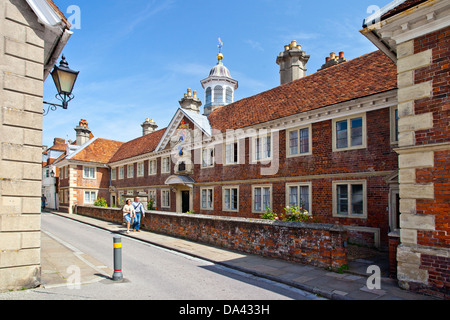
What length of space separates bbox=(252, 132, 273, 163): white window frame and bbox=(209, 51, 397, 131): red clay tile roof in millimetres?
895

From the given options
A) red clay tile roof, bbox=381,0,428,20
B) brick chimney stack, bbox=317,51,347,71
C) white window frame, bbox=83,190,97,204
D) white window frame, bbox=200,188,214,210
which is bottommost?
white window frame, bbox=83,190,97,204

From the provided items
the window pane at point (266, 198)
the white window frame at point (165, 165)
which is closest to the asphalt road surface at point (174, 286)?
the window pane at point (266, 198)

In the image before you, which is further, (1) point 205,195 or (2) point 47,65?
(1) point 205,195

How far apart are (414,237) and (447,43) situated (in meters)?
4.31

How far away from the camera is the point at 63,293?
6.54 metres

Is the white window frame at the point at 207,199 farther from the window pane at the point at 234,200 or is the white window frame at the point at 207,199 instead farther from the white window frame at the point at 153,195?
the white window frame at the point at 153,195

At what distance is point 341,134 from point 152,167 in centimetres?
1945

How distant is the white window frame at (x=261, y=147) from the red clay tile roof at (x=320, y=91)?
0.89 m

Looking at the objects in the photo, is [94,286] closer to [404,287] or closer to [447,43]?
[404,287]

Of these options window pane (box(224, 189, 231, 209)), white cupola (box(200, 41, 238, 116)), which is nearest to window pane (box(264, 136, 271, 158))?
window pane (box(224, 189, 231, 209))

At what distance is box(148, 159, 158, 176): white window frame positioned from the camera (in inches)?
1139

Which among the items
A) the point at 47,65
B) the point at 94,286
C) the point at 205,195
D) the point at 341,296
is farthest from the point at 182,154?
the point at 341,296

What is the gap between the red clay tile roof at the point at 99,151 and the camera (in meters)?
37.1

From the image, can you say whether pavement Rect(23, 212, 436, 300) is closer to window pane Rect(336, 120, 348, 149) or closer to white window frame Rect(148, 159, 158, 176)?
window pane Rect(336, 120, 348, 149)
